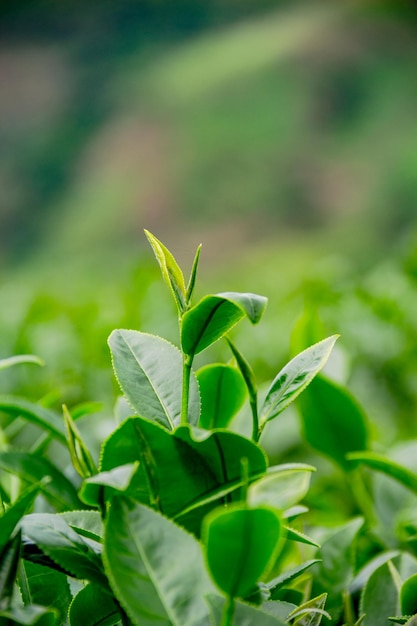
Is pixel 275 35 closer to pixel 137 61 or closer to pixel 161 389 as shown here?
pixel 137 61

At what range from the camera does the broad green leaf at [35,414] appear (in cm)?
47

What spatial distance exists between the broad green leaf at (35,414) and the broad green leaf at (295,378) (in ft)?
0.60

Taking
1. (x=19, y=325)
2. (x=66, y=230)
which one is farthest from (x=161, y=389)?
(x=66, y=230)

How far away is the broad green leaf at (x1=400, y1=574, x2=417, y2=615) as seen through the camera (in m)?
0.39

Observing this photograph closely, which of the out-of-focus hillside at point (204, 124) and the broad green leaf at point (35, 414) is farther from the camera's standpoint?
the out-of-focus hillside at point (204, 124)

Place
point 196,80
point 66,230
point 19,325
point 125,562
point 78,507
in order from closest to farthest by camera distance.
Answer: point 125,562 → point 78,507 → point 19,325 → point 66,230 → point 196,80

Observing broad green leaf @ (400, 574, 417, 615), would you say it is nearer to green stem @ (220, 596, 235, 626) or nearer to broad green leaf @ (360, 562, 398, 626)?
broad green leaf @ (360, 562, 398, 626)

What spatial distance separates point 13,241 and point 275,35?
1.89 meters

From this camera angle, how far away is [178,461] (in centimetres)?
32

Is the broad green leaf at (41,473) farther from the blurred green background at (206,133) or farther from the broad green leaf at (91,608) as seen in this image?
the blurred green background at (206,133)

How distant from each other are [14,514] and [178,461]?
0.07 metres

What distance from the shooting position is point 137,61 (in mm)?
4262

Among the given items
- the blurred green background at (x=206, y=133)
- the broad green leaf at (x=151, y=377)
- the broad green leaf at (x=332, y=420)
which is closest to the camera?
the broad green leaf at (x=151, y=377)

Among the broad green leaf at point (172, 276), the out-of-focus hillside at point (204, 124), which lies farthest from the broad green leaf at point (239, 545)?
the out-of-focus hillside at point (204, 124)
